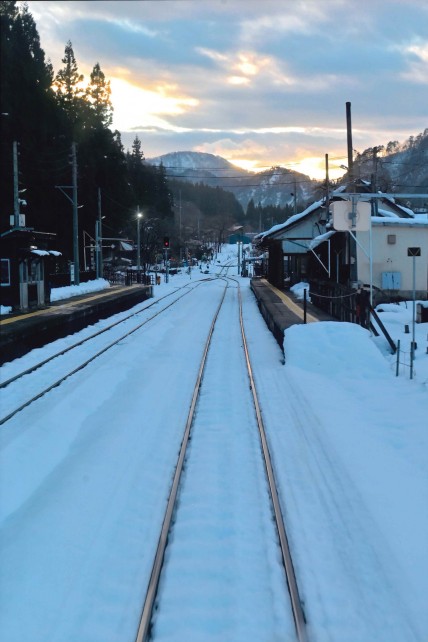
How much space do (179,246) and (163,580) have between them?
10338 cm

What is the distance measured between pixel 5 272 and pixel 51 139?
2528 cm

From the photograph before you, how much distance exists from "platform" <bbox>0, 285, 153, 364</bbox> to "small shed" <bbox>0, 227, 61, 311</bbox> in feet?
2.44

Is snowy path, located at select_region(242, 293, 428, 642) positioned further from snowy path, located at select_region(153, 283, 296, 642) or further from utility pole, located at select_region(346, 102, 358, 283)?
utility pole, located at select_region(346, 102, 358, 283)

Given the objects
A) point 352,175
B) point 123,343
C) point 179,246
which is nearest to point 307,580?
point 123,343

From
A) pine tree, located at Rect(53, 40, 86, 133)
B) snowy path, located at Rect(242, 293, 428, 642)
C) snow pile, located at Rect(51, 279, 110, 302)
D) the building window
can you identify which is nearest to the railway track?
snowy path, located at Rect(242, 293, 428, 642)

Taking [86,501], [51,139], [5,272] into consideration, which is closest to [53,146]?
[51,139]

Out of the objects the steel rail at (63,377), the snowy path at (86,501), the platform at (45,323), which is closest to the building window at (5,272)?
the platform at (45,323)

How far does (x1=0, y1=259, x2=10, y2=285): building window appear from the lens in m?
24.2

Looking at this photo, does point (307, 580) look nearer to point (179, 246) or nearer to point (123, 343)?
point (123, 343)

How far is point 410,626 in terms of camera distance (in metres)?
4.34

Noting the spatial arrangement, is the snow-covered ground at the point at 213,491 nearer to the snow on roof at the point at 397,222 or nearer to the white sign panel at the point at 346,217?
the white sign panel at the point at 346,217

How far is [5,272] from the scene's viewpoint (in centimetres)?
2430

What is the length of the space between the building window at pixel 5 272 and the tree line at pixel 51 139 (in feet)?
15.5

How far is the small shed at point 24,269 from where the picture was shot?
21531 millimetres
